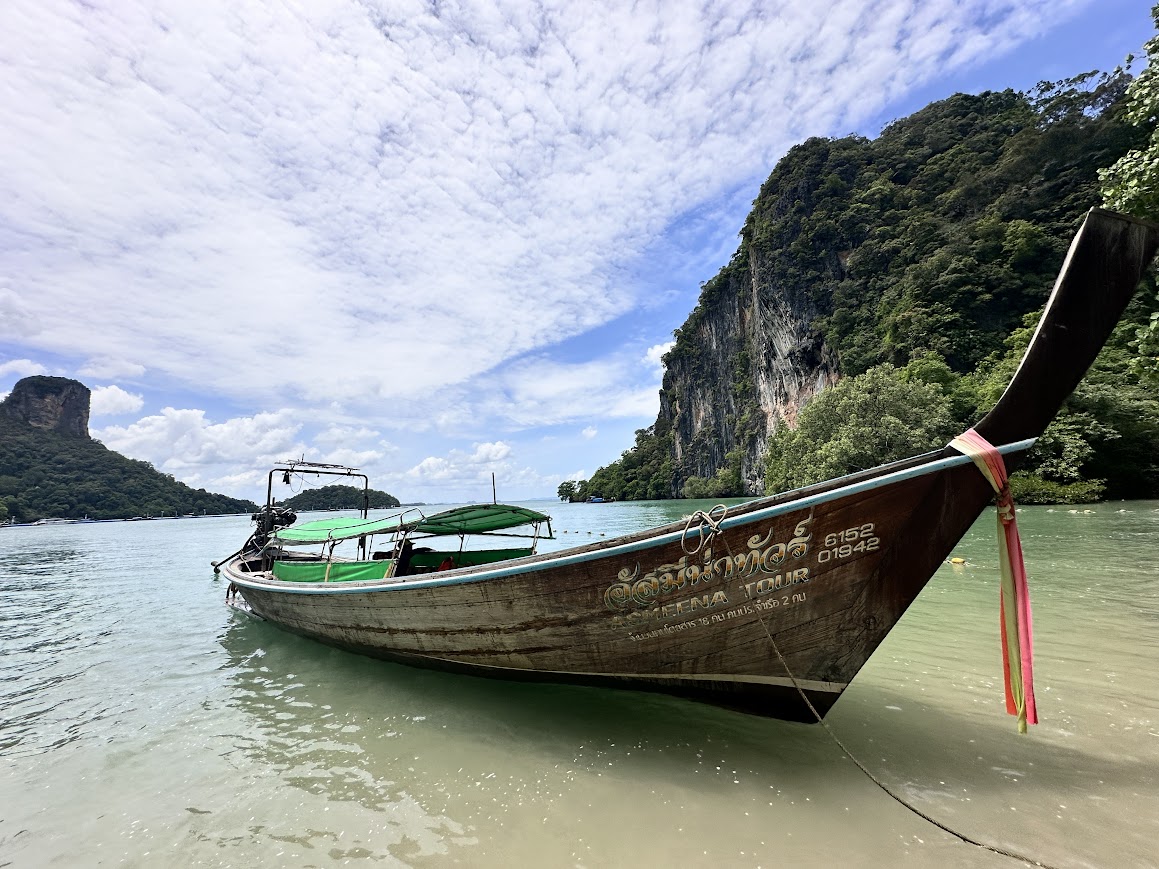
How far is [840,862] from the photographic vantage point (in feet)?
8.02

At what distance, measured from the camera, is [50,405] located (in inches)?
3305

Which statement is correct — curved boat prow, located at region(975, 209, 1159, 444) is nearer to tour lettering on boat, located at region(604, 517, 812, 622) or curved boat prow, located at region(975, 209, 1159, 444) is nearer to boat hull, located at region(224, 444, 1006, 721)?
boat hull, located at region(224, 444, 1006, 721)

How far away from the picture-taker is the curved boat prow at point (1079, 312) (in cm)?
264

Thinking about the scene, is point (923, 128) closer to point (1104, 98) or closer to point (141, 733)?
point (1104, 98)

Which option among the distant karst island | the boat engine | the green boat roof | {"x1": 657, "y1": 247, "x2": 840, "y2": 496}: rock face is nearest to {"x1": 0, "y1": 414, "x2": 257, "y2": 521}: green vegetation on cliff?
the distant karst island

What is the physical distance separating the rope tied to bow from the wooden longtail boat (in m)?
0.01

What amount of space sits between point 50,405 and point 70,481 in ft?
111

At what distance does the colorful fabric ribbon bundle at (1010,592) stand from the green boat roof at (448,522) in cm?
485

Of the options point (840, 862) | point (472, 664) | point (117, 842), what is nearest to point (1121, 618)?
point (840, 862)

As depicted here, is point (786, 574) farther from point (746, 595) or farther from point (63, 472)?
point (63, 472)

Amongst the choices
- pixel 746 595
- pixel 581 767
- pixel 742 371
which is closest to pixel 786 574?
pixel 746 595

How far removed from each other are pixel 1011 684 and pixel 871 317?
148ft

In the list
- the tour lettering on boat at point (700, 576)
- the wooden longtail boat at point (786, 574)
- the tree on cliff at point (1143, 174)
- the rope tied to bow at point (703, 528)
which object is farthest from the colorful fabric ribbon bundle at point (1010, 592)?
the tree on cliff at point (1143, 174)

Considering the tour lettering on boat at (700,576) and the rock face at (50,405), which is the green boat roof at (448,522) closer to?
the tour lettering on boat at (700,576)
